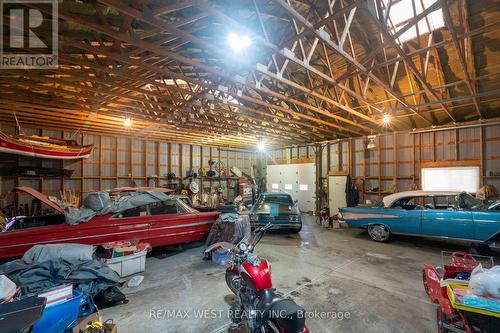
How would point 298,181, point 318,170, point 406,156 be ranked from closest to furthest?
point 406,156
point 318,170
point 298,181

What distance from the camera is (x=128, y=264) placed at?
398cm

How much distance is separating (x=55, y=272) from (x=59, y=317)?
3.92 ft

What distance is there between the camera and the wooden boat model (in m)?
6.76

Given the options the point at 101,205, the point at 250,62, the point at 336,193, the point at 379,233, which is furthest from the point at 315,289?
the point at 336,193

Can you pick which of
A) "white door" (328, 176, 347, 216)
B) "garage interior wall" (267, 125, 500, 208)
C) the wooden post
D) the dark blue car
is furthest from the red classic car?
"garage interior wall" (267, 125, 500, 208)

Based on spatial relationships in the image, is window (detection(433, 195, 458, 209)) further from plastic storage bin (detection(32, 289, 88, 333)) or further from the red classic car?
plastic storage bin (detection(32, 289, 88, 333))

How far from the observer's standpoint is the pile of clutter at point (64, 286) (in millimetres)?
1769

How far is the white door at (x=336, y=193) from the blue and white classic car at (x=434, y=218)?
9.30 feet

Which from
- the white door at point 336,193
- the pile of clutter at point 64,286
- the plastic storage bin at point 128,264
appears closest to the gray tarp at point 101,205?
the pile of clutter at point 64,286

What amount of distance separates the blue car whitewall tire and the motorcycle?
496cm

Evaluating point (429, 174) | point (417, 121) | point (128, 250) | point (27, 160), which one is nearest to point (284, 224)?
point (128, 250)

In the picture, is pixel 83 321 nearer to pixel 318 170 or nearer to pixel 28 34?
pixel 28 34

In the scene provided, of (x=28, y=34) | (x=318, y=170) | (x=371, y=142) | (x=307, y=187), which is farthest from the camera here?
(x=307, y=187)

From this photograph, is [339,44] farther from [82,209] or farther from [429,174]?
[429,174]
